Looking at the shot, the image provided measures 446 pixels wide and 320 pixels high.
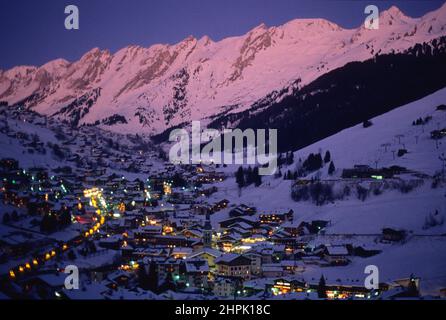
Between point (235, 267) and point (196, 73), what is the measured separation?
409 ft

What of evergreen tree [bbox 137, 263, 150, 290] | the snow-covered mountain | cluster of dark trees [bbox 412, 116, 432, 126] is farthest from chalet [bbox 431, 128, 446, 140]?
the snow-covered mountain

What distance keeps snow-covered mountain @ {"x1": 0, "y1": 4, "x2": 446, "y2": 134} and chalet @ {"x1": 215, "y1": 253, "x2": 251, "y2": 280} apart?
191 ft

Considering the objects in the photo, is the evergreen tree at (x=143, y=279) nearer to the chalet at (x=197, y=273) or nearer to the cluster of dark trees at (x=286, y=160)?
the chalet at (x=197, y=273)

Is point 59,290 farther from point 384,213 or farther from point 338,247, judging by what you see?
point 384,213

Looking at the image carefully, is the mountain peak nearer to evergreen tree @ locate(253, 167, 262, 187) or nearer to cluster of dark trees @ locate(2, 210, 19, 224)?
evergreen tree @ locate(253, 167, 262, 187)

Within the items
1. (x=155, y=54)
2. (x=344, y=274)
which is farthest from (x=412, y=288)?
(x=155, y=54)

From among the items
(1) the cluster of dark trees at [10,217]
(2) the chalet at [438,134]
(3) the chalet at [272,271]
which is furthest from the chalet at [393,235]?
(2) the chalet at [438,134]

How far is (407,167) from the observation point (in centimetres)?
2656

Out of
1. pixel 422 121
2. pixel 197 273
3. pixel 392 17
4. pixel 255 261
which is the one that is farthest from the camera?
pixel 392 17

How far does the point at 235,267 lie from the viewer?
54.0 ft

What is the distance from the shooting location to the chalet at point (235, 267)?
16.3 metres

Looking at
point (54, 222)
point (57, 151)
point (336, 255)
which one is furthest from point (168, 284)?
point (57, 151)

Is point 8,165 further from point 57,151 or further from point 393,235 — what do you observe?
point 393,235
